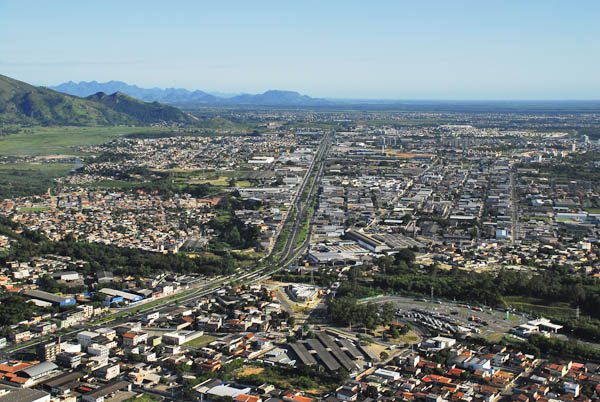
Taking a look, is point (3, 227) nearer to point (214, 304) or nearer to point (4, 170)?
point (214, 304)

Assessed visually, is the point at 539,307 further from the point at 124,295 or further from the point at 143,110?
the point at 143,110

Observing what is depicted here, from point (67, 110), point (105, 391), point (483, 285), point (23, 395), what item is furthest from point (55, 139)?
point (23, 395)

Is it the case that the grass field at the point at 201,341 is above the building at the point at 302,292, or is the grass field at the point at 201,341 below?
below

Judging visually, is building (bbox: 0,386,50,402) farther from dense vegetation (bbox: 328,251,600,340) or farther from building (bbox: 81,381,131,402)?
dense vegetation (bbox: 328,251,600,340)

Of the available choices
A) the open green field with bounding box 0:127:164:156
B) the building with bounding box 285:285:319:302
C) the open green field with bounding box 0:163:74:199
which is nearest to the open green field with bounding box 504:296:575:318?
the building with bounding box 285:285:319:302

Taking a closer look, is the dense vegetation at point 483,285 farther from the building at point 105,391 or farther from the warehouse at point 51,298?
the building at point 105,391

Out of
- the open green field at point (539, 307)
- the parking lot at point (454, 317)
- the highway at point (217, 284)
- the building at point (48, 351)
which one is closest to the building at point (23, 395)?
the building at point (48, 351)
